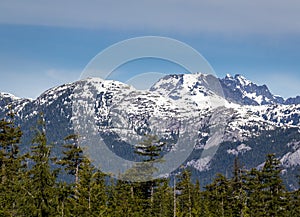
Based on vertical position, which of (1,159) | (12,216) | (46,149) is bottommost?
(12,216)

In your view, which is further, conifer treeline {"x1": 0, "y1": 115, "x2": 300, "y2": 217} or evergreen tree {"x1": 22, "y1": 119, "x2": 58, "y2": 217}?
conifer treeline {"x1": 0, "y1": 115, "x2": 300, "y2": 217}

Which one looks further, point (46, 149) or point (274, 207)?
point (274, 207)

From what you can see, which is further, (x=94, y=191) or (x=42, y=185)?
(x=94, y=191)

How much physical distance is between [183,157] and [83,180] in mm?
11492

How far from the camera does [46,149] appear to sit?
92.5 ft

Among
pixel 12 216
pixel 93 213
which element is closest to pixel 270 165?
pixel 93 213

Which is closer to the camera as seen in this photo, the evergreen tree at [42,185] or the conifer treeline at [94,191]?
the evergreen tree at [42,185]

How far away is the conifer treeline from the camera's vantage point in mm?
28125

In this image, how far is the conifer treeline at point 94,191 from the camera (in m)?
28.1

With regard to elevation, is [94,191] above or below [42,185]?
above

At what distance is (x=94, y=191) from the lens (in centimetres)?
4641

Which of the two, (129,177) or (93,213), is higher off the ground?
(129,177)

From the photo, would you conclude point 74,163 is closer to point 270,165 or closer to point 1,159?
point 1,159

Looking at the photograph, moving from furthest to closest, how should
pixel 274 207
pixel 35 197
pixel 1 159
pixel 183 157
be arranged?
pixel 274 207, pixel 1 159, pixel 183 157, pixel 35 197
